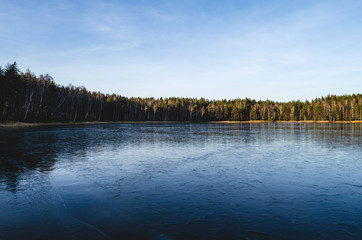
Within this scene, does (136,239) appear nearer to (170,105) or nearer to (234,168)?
(234,168)

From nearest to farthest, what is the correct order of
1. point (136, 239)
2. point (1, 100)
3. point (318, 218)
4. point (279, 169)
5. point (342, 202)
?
point (136, 239) → point (318, 218) → point (342, 202) → point (279, 169) → point (1, 100)

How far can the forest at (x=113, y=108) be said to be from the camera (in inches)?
2344

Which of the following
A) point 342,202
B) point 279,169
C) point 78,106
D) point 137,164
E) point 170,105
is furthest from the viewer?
point 170,105

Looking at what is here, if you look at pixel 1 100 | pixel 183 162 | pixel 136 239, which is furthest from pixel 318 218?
pixel 1 100

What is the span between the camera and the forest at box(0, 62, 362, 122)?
5953cm

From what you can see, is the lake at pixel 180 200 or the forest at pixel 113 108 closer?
the lake at pixel 180 200

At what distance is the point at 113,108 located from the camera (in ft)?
409

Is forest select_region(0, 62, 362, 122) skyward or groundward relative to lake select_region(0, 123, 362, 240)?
skyward

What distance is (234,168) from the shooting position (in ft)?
50.0

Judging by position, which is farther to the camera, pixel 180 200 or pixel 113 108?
pixel 113 108

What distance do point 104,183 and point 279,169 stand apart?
1053 centimetres

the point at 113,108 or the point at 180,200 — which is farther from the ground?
the point at 113,108

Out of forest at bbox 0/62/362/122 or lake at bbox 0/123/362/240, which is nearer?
lake at bbox 0/123/362/240

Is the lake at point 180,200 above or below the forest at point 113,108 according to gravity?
below
